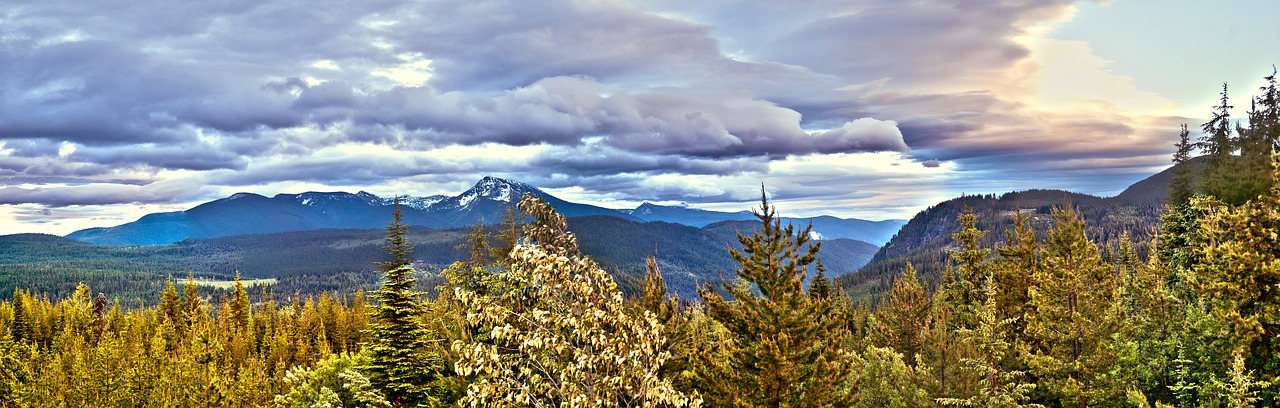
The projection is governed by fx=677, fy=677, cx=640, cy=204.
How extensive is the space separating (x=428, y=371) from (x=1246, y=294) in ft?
110

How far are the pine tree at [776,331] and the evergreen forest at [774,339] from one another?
8 centimetres

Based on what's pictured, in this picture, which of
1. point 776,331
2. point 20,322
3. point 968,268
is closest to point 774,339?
point 776,331

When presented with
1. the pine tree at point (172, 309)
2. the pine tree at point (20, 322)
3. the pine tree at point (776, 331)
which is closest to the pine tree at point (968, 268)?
the pine tree at point (776, 331)

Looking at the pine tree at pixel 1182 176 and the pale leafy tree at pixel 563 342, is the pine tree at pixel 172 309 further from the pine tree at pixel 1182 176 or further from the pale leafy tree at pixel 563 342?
the pine tree at pixel 1182 176

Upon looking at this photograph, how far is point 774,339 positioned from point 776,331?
1.39ft

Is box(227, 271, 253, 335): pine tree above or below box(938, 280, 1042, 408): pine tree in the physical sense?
below

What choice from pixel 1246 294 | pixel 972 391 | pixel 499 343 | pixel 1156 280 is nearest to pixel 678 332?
pixel 972 391

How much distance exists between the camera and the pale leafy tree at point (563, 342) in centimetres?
1263

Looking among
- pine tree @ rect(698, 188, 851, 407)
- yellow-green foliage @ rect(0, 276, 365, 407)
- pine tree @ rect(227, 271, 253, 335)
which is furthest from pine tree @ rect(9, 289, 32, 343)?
pine tree @ rect(698, 188, 851, 407)

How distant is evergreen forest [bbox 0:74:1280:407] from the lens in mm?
13461

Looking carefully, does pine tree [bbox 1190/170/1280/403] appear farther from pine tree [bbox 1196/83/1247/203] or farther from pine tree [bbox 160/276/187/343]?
pine tree [bbox 160/276/187/343]

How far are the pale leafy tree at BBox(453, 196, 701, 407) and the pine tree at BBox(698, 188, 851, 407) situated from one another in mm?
9783

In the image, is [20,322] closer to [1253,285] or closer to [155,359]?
[155,359]

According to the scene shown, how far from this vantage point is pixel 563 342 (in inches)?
496
